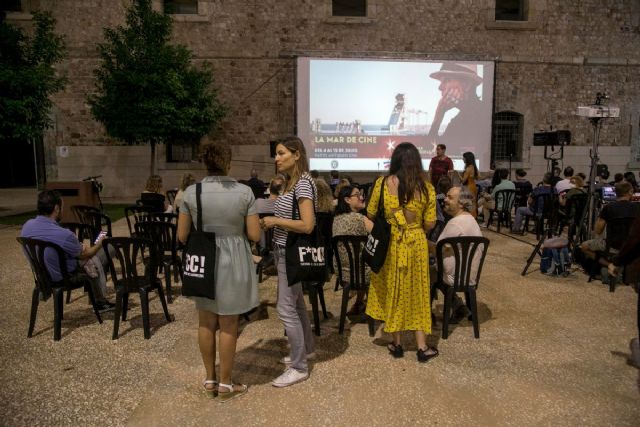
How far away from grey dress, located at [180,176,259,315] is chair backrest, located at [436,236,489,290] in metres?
1.69

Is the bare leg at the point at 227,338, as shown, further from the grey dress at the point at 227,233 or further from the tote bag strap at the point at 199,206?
the tote bag strap at the point at 199,206

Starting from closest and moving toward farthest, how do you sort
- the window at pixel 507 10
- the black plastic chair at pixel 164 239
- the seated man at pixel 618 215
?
the seated man at pixel 618 215, the black plastic chair at pixel 164 239, the window at pixel 507 10

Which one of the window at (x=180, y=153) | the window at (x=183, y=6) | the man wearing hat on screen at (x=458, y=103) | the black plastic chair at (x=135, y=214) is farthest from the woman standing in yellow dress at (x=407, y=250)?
the window at (x=183, y=6)

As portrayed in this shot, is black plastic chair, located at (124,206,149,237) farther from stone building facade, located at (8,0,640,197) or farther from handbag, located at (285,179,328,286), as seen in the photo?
stone building facade, located at (8,0,640,197)

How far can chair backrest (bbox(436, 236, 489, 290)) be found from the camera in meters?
3.63

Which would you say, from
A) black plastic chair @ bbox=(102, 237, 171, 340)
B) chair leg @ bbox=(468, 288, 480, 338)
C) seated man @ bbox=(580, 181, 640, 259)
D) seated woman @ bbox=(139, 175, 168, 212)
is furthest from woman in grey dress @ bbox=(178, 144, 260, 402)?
seated woman @ bbox=(139, 175, 168, 212)

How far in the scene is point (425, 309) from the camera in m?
3.25

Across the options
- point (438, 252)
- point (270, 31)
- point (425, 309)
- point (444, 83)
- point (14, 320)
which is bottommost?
point (14, 320)

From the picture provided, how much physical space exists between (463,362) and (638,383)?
105 centimetres

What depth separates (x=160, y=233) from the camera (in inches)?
192

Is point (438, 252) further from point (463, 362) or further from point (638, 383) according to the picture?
point (638, 383)

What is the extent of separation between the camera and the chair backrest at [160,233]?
479 cm

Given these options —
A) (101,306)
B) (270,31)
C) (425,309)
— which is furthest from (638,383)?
(270,31)

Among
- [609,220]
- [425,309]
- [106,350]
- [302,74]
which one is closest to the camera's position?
[425,309]
